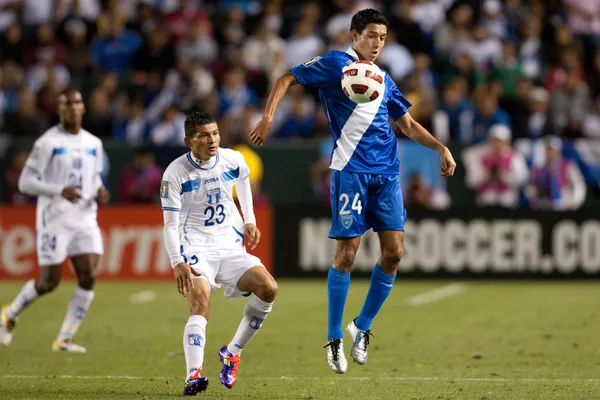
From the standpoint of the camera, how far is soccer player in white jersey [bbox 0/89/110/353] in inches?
445

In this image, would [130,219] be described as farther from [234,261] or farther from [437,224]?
[234,261]

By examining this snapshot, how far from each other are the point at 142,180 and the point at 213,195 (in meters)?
10.4

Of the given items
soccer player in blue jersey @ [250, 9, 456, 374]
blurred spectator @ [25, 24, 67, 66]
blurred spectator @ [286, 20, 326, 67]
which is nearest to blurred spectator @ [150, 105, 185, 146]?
blurred spectator @ [286, 20, 326, 67]

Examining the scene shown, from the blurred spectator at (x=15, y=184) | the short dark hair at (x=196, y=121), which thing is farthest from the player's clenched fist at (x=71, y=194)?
the blurred spectator at (x=15, y=184)

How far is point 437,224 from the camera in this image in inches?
715

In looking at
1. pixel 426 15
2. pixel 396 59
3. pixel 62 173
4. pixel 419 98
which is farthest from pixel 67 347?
pixel 426 15

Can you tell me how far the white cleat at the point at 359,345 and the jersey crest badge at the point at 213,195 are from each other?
1.52m

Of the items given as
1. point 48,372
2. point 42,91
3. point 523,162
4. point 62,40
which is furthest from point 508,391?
point 62,40

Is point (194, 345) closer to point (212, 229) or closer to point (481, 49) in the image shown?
point (212, 229)

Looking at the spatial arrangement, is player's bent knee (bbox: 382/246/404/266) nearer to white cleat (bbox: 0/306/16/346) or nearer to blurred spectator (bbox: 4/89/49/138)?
white cleat (bbox: 0/306/16/346)

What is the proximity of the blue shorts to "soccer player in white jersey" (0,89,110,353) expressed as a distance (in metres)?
3.21

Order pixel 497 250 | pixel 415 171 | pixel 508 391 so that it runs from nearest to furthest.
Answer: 1. pixel 508 391
2. pixel 497 250
3. pixel 415 171

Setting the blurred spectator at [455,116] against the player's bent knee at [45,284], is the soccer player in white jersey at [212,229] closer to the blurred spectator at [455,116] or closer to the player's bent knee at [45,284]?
the player's bent knee at [45,284]

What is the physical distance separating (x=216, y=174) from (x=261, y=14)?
14.2 meters
